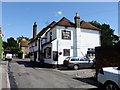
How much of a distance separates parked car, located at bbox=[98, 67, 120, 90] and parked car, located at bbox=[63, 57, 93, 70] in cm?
1131

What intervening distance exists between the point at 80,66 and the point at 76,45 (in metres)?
5.18

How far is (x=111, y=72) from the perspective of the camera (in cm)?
623

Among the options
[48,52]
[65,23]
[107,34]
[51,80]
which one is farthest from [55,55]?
[107,34]

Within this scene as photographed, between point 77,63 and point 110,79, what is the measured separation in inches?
482

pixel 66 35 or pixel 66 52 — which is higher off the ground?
pixel 66 35

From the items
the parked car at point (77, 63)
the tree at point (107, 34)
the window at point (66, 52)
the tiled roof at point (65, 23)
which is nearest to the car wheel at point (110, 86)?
the parked car at point (77, 63)

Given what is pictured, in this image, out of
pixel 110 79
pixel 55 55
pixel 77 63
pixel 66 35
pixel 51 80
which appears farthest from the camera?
pixel 66 35

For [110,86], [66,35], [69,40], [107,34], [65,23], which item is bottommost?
[110,86]

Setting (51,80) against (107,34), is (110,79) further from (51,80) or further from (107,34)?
(107,34)

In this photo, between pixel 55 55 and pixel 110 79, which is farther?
pixel 55 55

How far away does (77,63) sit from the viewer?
60.5 feet

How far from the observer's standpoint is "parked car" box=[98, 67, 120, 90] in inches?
234

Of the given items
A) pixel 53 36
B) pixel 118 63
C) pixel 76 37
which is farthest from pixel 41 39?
pixel 118 63

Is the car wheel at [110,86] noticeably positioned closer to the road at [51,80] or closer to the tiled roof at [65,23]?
the road at [51,80]
